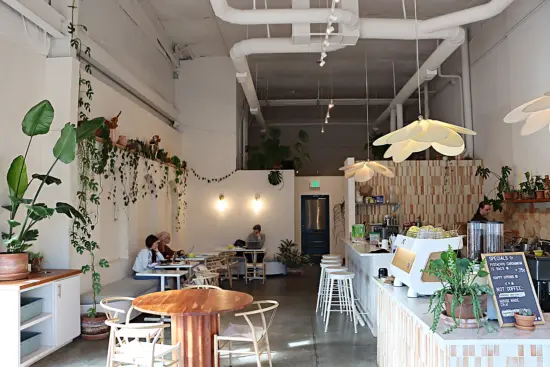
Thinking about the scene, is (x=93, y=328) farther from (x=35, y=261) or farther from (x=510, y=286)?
(x=510, y=286)

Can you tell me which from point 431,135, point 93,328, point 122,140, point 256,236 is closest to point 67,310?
point 93,328

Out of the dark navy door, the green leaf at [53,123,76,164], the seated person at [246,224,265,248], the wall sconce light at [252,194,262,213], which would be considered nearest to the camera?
the green leaf at [53,123,76,164]

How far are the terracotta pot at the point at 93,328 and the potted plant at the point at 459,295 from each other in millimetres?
4624

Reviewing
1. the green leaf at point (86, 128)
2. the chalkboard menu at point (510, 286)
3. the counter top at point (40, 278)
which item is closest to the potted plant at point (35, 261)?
the counter top at point (40, 278)

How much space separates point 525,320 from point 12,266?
15.4 ft

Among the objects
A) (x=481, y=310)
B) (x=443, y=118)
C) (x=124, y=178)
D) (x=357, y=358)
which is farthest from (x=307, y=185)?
(x=481, y=310)

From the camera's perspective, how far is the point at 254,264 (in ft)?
35.9

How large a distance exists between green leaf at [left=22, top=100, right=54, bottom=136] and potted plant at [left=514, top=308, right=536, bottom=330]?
473 cm

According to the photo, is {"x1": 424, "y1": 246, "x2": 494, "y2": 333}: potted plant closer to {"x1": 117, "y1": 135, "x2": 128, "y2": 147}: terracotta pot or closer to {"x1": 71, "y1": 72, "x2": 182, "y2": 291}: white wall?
{"x1": 71, "y1": 72, "x2": 182, "y2": 291}: white wall

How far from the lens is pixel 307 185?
46.4 ft

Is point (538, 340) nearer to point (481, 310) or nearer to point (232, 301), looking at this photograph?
point (481, 310)

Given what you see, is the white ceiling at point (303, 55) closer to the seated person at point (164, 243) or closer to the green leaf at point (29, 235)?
the seated person at point (164, 243)

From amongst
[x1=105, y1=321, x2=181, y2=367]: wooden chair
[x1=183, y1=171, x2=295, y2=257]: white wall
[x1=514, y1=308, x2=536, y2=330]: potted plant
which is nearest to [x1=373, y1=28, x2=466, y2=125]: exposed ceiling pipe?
[x1=183, y1=171, x2=295, y2=257]: white wall

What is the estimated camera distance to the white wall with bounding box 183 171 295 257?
1226 centimetres
